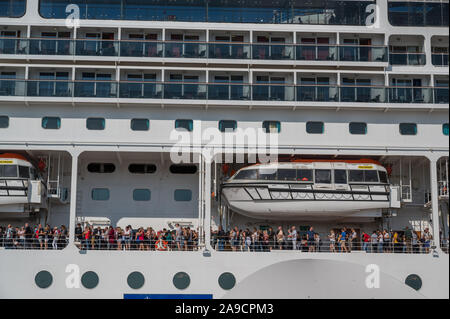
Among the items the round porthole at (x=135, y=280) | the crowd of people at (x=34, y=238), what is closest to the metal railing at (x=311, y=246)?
the round porthole at (x=135, y=280)

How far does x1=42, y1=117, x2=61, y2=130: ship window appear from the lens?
21.0 metres

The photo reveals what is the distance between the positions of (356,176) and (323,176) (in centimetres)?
104

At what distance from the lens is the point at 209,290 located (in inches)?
738

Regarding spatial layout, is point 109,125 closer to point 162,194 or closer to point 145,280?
point 162,194

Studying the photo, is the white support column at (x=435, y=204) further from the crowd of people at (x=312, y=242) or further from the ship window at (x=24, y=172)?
the ship window at (x=24, y=172)

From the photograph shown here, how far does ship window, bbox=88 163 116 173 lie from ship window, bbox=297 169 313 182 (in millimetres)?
6175

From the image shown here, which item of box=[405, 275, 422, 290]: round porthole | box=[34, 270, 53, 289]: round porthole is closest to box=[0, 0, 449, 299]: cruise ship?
box=[34, 270, 53, 289]: round porthole

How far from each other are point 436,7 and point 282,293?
1160cm

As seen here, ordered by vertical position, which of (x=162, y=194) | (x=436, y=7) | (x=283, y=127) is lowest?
(x=162, y=194)

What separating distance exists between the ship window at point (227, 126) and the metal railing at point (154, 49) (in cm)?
219

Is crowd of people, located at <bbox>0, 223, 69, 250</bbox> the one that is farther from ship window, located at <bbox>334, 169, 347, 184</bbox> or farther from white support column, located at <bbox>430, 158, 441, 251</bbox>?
white support column, located at <bbox>430, 158, 441, 251</bbox>

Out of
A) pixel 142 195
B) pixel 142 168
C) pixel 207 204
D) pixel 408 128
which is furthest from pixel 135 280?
pixel 408 128
